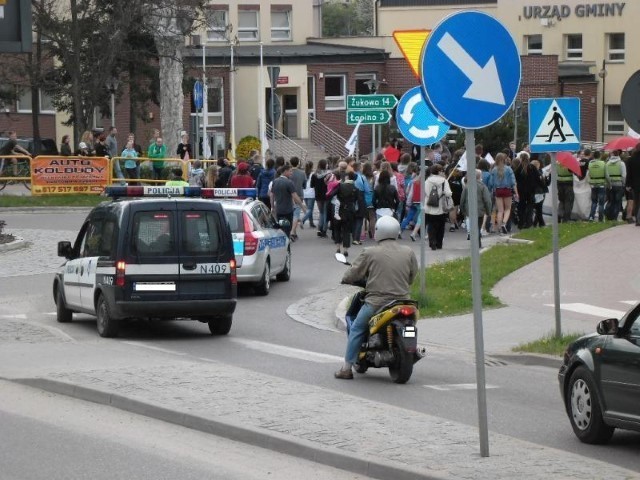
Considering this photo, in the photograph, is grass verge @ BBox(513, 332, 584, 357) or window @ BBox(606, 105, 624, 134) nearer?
grass verge @ BBox(513, 332, 584, 357)

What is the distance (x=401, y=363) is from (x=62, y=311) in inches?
277

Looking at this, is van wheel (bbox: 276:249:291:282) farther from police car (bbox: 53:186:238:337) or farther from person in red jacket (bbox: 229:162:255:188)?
police car (bbox: 53:186:238:337)

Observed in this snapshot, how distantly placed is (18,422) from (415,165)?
21575 mm

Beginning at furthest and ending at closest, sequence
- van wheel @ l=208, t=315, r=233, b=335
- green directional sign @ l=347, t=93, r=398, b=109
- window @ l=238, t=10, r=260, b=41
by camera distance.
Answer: window @ l=238, t=10, r=260, b=41 < green directional sign @ l=347, t=93, r=398, b=109 < van wheel @ l=208, t=315, r=233, b=335

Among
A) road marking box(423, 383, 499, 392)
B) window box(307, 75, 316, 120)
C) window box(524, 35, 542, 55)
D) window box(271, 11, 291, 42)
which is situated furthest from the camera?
window box(524, 35, 542, 55)

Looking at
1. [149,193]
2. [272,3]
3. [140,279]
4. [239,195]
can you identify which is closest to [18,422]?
[140,279]

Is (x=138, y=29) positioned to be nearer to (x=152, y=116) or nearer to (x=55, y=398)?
(x=152, y=116)

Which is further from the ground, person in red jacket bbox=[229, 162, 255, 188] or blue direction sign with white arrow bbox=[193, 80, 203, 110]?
blue direction sign with white arrow bbox=[193, 80, 203, 110]

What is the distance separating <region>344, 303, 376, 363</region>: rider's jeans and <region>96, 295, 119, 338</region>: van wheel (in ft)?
14.6

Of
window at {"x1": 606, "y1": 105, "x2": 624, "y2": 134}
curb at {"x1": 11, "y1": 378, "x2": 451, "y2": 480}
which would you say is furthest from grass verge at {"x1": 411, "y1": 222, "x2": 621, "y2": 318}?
window at {"x1": 606, "y1": 105, "x2": 624, "y2": 134}

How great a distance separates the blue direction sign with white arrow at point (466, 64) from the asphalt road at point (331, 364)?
2833 mm

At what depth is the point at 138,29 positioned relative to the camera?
166ft

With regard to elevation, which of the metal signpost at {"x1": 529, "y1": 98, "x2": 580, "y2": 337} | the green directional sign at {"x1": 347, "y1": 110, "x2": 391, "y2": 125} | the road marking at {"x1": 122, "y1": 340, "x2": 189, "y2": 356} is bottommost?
the road marking at {"x1": 122, "y1": 340, "x2": 189, "y2": 356}

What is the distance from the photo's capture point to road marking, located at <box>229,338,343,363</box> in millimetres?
15223
